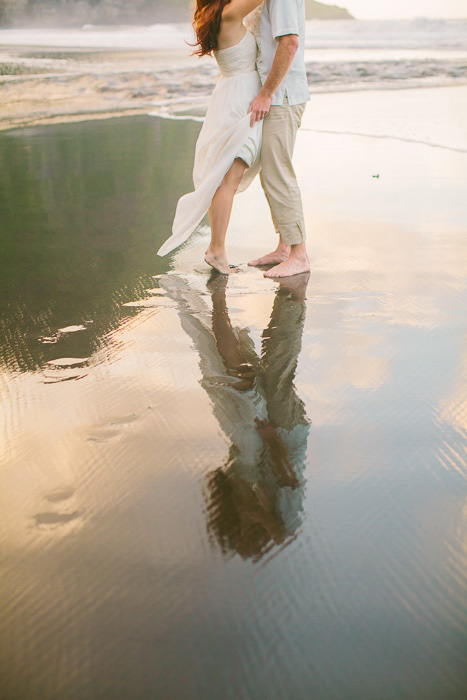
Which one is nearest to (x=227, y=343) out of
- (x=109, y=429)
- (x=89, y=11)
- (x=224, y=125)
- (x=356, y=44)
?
(x=109, y=429)

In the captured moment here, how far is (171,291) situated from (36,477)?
142 cm

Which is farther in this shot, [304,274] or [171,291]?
[304,274]

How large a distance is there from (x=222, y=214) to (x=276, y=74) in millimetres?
626

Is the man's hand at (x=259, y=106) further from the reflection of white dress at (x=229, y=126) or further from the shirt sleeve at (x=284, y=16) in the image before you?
the shirt sleeve at (x=284, y=16)

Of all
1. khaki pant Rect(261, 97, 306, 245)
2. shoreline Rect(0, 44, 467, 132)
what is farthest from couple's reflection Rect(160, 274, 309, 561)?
shoreline Rect(0, 44, 467, 132)

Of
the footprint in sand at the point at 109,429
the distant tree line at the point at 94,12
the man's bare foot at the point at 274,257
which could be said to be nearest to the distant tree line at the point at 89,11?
the distant tree line at the point at 94,12

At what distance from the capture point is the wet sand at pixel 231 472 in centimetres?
110

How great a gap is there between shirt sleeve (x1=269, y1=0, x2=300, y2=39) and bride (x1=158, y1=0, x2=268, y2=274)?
78mm

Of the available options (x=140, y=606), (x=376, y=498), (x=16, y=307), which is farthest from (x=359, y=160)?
(x=140, y=606)

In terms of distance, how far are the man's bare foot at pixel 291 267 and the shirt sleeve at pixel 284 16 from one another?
0.91 metres

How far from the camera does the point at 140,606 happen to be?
1193 millimetres

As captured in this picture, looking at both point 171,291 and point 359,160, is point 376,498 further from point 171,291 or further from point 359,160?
point 359,160

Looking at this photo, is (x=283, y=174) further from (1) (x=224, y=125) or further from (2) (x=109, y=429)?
(2) (x=109, y=429)

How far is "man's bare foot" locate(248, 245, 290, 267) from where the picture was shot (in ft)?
10.7
